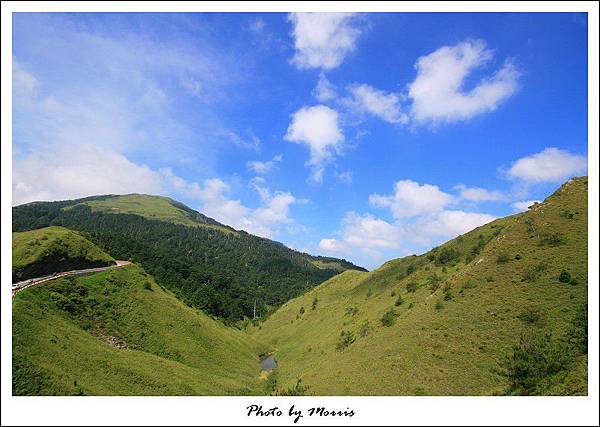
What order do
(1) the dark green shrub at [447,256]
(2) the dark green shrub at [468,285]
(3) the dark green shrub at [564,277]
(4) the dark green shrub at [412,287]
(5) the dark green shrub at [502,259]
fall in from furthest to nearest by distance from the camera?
(1) the dark green shrub at [447,256] → (4) the dark green shrub at [412,287] → (5) the dark green shrub at [502,259] → (2) the dark green shrub at [468,285] → (3) the dark green shrub at [564,277]

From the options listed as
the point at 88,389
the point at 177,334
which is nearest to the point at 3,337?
the point at 88,389

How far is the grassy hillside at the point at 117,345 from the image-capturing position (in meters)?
34.7

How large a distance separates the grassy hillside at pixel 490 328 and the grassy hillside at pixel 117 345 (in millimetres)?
15108

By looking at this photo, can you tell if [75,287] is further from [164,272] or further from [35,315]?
[164,272]

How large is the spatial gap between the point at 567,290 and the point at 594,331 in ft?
65.2

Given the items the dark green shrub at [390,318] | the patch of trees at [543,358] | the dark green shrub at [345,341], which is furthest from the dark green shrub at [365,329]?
the patch of trees at [543,358]

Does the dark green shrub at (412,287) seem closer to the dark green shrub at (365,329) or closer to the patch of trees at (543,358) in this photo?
the dark green shrub at (365,329)

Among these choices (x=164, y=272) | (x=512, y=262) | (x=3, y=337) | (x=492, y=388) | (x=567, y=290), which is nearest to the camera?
(x=3, y=337)

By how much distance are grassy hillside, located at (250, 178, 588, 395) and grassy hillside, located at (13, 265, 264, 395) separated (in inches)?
595

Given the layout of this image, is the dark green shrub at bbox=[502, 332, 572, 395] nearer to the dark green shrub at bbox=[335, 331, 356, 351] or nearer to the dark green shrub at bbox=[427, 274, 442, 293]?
the dark green shrub at bbox=[427, 274, 442, 293]

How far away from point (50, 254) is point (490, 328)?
6955 cm

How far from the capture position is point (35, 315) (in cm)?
4166

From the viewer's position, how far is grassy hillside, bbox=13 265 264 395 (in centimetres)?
3466

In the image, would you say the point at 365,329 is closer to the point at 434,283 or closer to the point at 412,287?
the point at 412,287
